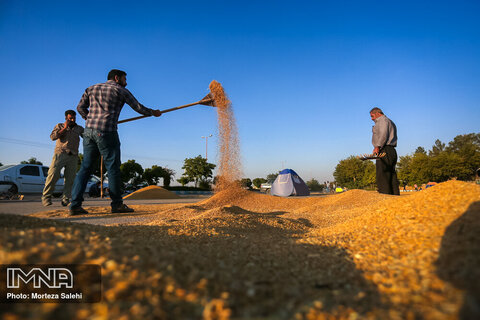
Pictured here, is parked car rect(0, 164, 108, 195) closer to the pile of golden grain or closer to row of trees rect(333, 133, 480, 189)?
the pile of golden grain

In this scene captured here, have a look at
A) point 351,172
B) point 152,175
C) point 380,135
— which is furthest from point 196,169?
point 380,135

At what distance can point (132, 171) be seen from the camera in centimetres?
3475

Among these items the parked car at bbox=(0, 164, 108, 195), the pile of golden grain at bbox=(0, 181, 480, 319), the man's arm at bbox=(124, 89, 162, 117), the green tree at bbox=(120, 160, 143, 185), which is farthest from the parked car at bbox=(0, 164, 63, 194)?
the green tree at bbox=(120, 160, 143, 185)

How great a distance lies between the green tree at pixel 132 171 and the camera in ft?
112

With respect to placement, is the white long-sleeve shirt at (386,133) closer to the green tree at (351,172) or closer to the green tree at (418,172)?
the green tree at (418,172)

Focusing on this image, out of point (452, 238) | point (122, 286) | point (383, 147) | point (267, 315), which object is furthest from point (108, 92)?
point (383, 147)

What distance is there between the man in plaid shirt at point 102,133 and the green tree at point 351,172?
37785mm

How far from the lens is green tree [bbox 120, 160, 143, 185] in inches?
1346

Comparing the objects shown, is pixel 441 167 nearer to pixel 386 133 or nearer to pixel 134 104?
pixel 386 133

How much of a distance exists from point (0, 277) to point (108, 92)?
3.40 m

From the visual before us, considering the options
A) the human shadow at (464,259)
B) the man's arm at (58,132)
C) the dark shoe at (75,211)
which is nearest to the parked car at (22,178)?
the man's arm at (58,132)

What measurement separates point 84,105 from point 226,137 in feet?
11.2

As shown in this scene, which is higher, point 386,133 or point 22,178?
point 386,133

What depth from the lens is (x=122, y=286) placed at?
804mm
